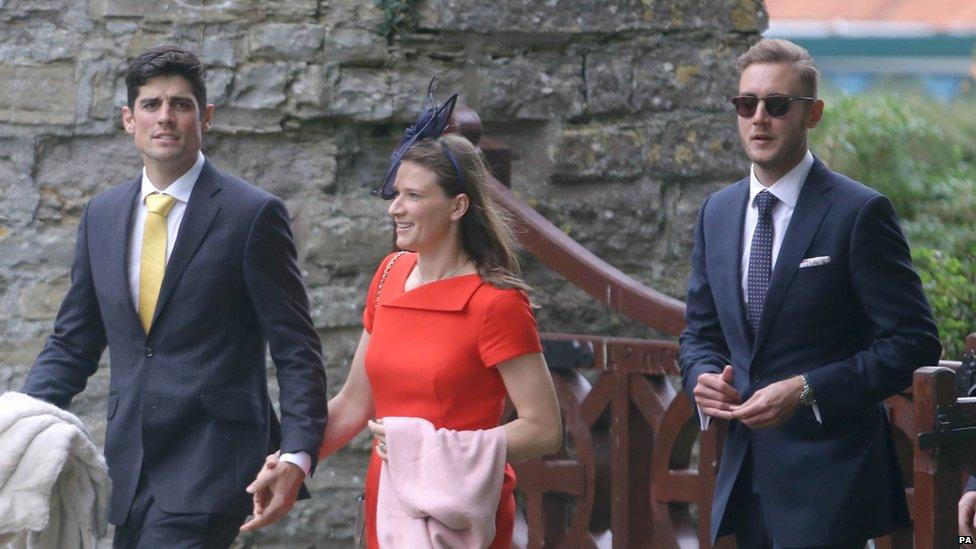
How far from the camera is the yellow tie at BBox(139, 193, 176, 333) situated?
326 cm

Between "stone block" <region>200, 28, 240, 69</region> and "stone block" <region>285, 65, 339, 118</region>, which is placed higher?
"stone block" <region>200, 28, 240, 69</region>

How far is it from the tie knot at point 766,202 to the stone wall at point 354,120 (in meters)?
1.87

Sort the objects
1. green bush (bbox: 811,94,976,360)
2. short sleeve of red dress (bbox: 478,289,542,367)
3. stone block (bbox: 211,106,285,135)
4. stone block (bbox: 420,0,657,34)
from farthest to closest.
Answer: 1. green bush (bbox: 811,94,976,360)
2. stone block (bbox: 420,0,657,34)
3. stone block (bbox: 211,106,285,135)
4. short sleeve of red dress (bbox: 478,289,542,367)

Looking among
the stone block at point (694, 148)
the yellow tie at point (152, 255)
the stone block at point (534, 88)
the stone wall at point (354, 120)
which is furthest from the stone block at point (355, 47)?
the yellow tie at point (152, 255)

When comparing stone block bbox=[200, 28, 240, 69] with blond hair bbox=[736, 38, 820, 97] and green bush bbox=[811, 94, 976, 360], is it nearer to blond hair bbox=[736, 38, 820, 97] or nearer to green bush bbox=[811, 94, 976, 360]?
blond hair bbox=[736, 38, 820, 97]

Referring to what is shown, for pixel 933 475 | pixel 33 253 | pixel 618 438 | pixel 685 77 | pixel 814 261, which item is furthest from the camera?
pixel 685 77

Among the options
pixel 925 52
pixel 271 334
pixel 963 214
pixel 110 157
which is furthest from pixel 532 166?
pixel 925 52

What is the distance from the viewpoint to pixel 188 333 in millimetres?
3227

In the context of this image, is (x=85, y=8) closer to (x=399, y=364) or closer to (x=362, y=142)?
(x=362, y=142)

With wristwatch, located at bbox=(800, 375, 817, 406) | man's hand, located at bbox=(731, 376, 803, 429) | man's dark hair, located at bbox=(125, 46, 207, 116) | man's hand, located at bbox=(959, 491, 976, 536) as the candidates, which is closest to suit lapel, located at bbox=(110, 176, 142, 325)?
man's dark hair, located at bbox=(125, 46, 207, 116)

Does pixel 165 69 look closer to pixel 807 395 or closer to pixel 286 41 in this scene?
pixel 286 41

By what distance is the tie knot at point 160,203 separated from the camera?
3.30 m

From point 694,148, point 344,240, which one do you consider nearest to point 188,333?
point 344,240

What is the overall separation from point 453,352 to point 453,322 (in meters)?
0.06
